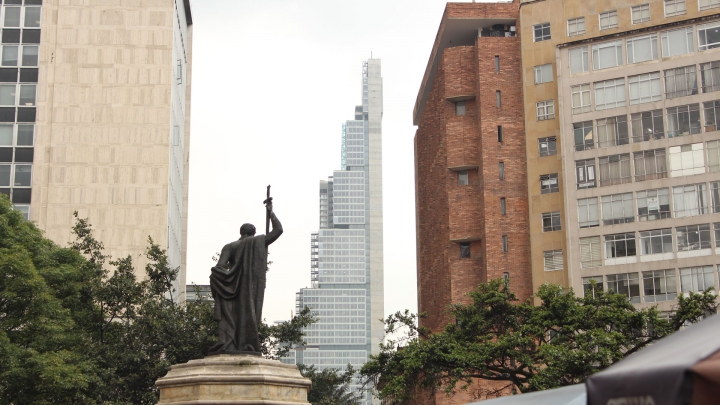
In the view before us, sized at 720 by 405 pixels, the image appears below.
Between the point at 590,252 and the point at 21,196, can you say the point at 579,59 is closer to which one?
the point at 590,252

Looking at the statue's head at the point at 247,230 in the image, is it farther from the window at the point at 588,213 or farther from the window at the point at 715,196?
the window at the point at 588,213

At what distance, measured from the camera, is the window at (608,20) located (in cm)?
6741

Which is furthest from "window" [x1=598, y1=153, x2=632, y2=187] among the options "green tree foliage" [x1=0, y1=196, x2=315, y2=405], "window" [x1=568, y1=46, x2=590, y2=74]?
"green tree foliage" [x1=0, y1=196, x2=315, y2=405]

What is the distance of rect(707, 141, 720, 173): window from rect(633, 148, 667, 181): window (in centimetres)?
253

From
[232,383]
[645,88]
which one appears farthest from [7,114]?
[232,383]

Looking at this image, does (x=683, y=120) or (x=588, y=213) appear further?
(x=588, y=213)

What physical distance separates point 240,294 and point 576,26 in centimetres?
5291

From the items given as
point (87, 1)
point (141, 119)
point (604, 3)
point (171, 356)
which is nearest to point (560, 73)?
point (604, 3)

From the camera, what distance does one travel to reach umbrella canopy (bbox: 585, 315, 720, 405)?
18.6 ft

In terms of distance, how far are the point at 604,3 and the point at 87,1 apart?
33761 mm

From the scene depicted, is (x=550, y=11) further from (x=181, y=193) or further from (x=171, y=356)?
(x=171, y=356)

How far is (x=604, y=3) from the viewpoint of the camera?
2680 inches

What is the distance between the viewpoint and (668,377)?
580 cm

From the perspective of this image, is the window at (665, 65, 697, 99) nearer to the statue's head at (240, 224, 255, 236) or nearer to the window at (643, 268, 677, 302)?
the window at (643, 268, 677, 302)
